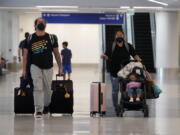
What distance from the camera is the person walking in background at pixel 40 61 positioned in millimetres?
8141

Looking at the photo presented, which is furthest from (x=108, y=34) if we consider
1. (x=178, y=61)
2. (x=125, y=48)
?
(x=125, y=48)

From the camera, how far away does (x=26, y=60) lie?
830 centimetres

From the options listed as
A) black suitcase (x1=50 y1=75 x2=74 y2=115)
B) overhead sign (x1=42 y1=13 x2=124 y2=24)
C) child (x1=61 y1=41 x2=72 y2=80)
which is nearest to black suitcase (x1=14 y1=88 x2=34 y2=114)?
black suitcase (x1=50 y1=75 x2=74 y2=115)

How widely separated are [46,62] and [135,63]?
174cm

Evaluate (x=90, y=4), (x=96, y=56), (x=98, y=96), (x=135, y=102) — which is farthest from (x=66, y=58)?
(x=96, y=56)

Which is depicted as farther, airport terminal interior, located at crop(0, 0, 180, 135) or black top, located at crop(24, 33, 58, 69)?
black top, located at crop(24, 33, 58, 69)

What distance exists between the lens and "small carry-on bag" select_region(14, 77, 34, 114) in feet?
27.5

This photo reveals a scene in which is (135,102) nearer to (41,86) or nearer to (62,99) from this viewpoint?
(62,99)

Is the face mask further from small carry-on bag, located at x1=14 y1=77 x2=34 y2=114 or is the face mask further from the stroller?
the stroller

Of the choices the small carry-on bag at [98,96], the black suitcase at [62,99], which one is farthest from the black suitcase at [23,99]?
the small carry-on bag at [98,96]

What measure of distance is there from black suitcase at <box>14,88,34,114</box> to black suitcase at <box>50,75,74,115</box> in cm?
38

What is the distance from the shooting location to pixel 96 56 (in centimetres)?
3047

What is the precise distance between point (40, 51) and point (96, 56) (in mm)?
22275

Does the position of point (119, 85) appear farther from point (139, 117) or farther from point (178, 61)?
point (178, 61)
